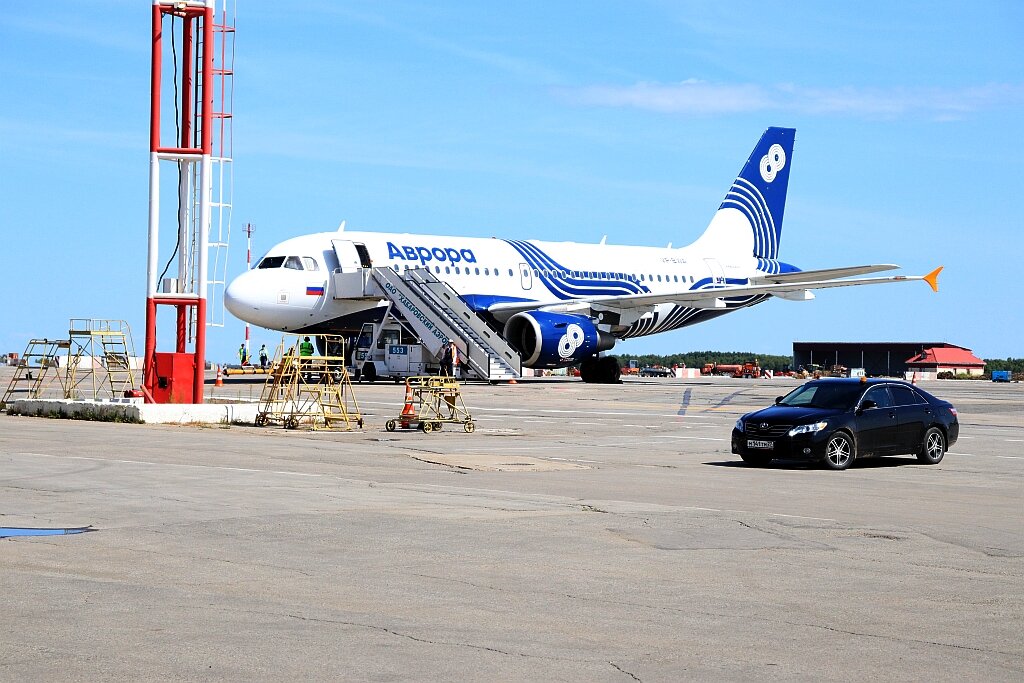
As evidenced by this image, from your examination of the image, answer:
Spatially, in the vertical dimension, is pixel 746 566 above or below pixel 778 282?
below

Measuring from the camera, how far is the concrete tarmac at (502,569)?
6.54 meters

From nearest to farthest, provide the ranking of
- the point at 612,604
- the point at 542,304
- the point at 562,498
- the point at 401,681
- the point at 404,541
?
1. the point at 401,681
2. the point at 612,604
3. the point at 404,541
4. the point at 562,498
5. the point at 542,304

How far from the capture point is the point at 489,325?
155 ft

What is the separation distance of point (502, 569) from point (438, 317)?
110 ft

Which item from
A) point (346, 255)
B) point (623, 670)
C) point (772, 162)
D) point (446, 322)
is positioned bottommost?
point (623, 670)

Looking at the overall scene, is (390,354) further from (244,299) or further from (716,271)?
(716,271)

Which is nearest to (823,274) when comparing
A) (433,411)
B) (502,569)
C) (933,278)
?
(933,278)

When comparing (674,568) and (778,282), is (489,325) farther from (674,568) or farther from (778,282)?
(674,568)

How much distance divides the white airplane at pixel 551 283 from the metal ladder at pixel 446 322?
89cm

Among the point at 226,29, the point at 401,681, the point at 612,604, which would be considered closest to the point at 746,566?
the point at 612,604

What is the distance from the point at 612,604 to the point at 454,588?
1.05m

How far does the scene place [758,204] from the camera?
59.7 meters

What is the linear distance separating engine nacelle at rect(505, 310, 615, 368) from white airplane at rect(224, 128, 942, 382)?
5 cm

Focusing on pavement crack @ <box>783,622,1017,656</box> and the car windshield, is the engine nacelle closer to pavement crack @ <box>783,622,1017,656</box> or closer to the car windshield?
the car windshield
